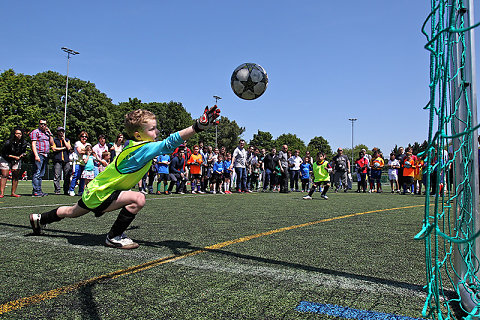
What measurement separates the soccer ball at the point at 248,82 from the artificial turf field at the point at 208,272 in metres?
2.14

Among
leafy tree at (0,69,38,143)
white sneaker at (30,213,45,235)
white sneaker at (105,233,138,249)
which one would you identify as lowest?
white sneaker at (105,233,138,249)

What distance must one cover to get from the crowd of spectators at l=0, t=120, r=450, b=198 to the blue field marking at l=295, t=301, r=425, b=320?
6232mm

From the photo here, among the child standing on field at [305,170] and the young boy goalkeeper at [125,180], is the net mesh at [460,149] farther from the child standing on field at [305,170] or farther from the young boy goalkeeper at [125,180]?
the child standing on field at [305,170]

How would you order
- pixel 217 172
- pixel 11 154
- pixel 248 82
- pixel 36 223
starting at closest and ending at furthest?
pixel 36 223, pixel 248 82, pixel 11 154, pixel 217 172

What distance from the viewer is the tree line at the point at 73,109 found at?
35219 mm

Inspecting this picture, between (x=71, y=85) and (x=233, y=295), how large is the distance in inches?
2087

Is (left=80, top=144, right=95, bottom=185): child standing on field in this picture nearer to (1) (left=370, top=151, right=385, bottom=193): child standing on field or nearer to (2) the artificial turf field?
(2) the artificial turf field

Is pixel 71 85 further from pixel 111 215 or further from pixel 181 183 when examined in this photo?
pixel 111 215

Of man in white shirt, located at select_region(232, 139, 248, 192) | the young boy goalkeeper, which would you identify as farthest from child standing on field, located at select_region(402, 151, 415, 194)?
the young boy goalkeeper

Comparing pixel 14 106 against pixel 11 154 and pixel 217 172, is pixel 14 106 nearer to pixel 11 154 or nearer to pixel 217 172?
pixel 217 172

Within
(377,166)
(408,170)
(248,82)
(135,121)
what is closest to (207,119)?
(135,121)

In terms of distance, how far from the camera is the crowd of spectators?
980 centimetres

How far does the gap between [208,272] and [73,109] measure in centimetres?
4922

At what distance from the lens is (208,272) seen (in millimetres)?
2840
